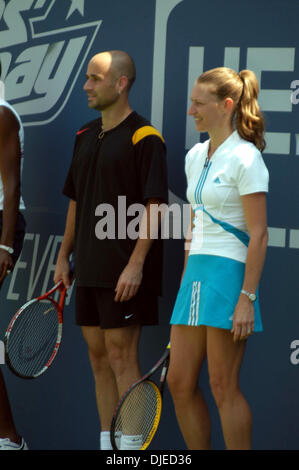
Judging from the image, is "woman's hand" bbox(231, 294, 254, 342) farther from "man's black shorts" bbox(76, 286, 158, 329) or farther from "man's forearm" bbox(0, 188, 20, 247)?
"man's forearm" bbox(0, 188, 20, 247)

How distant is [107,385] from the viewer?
3.93m

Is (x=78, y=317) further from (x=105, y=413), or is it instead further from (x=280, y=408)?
(x=280, y=408)

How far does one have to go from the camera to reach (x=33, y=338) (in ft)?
13.1

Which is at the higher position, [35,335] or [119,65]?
[119,65]

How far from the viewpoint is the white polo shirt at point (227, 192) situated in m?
3.10

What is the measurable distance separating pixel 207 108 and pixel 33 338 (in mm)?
1519

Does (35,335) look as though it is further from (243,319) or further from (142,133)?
(243,319)

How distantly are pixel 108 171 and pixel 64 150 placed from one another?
86cm

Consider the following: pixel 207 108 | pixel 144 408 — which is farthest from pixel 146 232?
pixel 144 408

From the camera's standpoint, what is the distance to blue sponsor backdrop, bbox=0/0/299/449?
3.79 metres

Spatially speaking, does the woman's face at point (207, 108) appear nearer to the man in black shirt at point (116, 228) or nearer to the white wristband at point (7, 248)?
the man in black shirt at point (116, 228)

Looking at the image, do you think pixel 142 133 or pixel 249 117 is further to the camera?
pixel 142 133

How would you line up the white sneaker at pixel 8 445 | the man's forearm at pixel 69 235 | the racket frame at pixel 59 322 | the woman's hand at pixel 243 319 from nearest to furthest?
1. the woman's hand at pixel 243 319
2. the racket frame at pixel 59 322
3. the white sneaker at pixel 8 445
4. the man's forearm at pixel 69 235

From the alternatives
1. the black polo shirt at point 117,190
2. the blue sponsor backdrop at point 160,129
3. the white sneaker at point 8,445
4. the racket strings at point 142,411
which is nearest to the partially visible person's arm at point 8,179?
the black polo shirt at point 117,190
